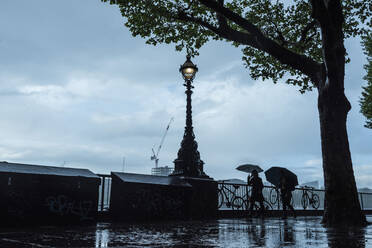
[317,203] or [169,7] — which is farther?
[317,203]

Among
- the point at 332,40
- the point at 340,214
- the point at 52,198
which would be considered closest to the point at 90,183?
the point at 52,198

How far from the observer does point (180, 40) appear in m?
14.4

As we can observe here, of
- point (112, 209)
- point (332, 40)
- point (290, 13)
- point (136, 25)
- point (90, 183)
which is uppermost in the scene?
point (290, 13)

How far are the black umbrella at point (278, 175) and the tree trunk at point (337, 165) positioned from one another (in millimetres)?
4041

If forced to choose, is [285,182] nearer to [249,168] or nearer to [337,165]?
[337,165]

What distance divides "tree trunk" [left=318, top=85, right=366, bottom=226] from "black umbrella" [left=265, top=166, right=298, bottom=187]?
4.04 meters

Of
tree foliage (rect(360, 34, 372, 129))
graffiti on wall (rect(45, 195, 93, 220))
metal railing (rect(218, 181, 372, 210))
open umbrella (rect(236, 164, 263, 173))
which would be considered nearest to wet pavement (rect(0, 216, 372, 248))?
graffiti on wall (rect(45, 195, 93, 220))

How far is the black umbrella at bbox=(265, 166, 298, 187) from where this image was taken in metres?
13.2

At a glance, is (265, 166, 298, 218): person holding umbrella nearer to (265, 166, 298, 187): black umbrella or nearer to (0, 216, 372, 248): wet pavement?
(265, 166, 298, 187): black umbrella

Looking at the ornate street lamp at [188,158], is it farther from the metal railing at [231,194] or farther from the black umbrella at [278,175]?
the black umbrella at [278,175]

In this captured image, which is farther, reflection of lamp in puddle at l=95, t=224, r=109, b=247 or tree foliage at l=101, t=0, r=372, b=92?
tree foliage at l=101, t=0, r=372, b=92

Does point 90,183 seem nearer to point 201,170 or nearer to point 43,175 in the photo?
point 43,175

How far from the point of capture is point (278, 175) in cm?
1519

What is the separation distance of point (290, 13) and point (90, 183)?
11540mm
